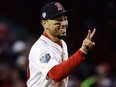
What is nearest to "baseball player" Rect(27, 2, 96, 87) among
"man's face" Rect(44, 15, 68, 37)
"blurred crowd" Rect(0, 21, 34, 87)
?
"man's face" Rect(44, 15, 68, 37)

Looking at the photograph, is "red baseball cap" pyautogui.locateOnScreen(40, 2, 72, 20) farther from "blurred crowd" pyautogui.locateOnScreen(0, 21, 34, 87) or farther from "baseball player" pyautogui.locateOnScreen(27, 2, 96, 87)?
"blurred crowd" pyautogui.locateOnScreen(0, 21, 34, 87)

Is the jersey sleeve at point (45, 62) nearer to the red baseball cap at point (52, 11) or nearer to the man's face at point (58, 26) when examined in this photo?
the man's face at point (58, 26)

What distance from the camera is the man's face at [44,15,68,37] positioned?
522 centimetres

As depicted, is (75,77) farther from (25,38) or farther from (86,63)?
(25,38)

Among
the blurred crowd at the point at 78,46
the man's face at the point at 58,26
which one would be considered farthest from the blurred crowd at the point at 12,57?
the man's face at the point at 58,26

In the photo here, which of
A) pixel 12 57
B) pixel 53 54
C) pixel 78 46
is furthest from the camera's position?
pixel 78 46

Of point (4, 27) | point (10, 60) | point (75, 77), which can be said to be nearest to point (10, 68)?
point (10, 60)

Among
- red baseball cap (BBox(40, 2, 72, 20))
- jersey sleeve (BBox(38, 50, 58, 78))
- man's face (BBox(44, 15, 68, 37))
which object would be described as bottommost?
jersey sleeve (BBox(38, 50, 58, 78))

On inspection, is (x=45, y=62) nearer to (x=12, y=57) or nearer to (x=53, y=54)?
(x=53, y=54)

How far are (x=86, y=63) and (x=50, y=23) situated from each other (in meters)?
4.97

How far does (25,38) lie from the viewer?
1048 centimetres

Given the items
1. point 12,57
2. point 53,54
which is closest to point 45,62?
point 53,54

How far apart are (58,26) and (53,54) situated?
306mm

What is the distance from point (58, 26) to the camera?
17.1ft
